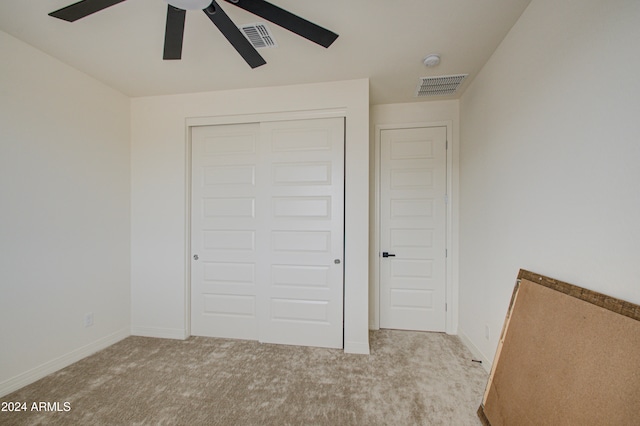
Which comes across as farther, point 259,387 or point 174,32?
point 259,387

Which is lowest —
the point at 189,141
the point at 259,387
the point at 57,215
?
the point at 259,387

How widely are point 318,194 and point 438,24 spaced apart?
1644mm

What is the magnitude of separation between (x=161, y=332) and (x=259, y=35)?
10.3ft

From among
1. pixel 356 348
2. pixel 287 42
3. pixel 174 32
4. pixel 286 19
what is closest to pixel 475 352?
pixel 356 348

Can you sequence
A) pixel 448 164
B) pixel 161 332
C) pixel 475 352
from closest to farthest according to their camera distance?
pixel 475 352 < pixel 161 332 < pixel 448 164

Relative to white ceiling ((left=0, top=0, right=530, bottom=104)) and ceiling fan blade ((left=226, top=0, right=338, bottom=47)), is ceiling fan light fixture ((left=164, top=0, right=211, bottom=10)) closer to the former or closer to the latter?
ceiling fan blade ((left=226, top=0, right=338, bottom=47))

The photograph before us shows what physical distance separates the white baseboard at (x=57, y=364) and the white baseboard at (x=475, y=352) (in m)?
3.66

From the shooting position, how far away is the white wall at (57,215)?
1.87 meters

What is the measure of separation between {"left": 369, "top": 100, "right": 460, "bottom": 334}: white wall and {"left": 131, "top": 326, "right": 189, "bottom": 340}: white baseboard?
2.18 m

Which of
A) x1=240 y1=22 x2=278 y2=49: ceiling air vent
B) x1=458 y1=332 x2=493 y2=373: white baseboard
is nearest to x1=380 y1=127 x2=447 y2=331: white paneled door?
x1=458 y1=332 x2=493 y2=373: white baseboard

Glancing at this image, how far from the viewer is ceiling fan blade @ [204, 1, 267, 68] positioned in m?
1.26

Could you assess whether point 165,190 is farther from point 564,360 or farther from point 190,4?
point 564,360

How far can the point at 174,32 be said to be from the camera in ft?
4.63

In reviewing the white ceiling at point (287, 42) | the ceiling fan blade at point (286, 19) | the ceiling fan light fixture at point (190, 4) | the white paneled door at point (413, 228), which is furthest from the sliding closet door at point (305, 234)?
the ceiling fan light fixture at point (190, 4)
